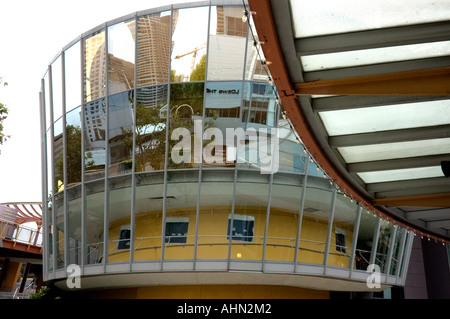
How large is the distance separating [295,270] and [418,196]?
887 cm

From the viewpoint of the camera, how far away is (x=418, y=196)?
9906 mm

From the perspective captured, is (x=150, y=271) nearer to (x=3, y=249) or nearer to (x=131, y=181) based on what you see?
(x=131, y=181)

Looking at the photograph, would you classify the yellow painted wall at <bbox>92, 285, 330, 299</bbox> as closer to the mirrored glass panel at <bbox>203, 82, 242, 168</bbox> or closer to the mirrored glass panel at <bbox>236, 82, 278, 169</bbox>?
the mirrored glass panel at <bbox>203, 82, 242, 168</bbox>

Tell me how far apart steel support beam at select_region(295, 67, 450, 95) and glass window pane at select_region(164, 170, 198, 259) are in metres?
11.8

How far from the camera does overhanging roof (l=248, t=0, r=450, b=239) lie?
18.2 feet

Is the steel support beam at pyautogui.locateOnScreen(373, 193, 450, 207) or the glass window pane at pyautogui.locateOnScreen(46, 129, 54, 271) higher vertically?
the glass window pane at pyautogui.locateOnScreen(46, 129, 54, 271)

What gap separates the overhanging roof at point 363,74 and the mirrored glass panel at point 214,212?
9081mm

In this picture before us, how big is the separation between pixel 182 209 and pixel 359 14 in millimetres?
13204

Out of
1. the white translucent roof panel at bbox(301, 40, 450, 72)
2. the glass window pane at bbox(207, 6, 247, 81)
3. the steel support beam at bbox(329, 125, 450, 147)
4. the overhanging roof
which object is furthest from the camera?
the glass window pane at bbox(207, 6, 247, 81)

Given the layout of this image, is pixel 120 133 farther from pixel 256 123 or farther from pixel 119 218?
pixel 256 123

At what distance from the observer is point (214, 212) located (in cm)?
1795

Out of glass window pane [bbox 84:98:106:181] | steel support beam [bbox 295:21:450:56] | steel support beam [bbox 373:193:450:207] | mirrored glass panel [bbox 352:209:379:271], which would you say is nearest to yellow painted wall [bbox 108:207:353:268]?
mirrored glass panel [bbox 352:209:379:271]

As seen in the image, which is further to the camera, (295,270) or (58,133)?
(58,133)
